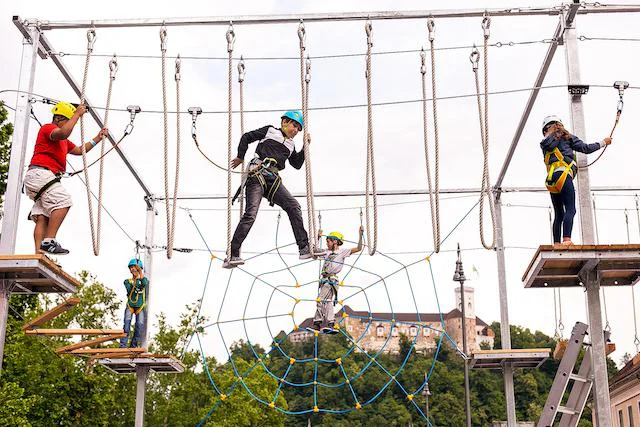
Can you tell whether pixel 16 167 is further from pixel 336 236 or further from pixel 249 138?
pixel 336 236

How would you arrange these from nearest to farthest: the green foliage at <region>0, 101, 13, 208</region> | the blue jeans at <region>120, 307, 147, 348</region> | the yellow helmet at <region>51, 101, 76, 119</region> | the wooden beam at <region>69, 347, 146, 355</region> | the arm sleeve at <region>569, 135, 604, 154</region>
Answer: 1. the arm sleeve at <region>569, 135, 604, 154</region>
2. the yellow helmet at <region>51, 101, 76, 119</region>
3. the wooden beam at <region>69, 347, 146, 355</region>
4. the blue jeans at <region>120, 307, 147, 348</region>
5. the green foliage at <region>0, 101, 13, 208</region>

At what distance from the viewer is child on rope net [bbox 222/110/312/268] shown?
9297 mm

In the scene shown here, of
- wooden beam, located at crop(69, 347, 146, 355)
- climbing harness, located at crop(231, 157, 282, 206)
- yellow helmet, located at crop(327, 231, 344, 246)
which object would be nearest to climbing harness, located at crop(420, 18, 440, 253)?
climbing harness, located at crop(231, 157, 282, 206)

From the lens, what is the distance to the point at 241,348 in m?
63.8

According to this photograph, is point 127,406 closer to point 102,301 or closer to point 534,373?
point 102,301

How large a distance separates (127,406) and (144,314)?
20.1 m

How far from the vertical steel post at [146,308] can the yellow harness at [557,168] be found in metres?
7.77

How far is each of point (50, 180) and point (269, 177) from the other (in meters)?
2.32

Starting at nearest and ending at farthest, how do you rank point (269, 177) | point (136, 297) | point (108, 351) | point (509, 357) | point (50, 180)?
point (50, 180) → point (269, 177) → point (108, 351) → point (509, 357) → point (136, 297)

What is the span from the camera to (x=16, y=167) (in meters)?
8.88

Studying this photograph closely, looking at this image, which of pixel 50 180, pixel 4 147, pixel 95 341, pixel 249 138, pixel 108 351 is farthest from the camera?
pixel 4 147

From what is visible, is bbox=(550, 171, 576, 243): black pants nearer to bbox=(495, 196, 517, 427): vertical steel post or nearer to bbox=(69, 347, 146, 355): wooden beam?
bbox=(495, 196, 517, 427): vertical steel post

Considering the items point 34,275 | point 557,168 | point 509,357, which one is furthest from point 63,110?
point 509,357

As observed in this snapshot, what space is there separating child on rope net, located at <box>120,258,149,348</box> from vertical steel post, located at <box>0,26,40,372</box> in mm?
5218
